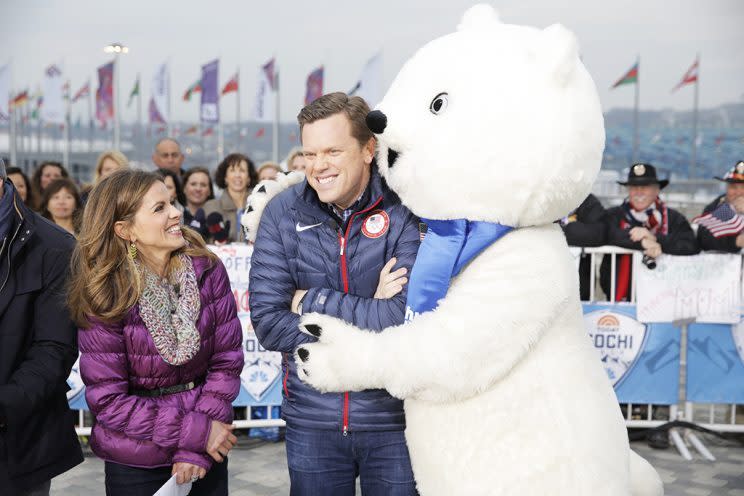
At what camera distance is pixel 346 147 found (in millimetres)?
2441

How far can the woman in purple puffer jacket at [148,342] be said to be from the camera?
262cm

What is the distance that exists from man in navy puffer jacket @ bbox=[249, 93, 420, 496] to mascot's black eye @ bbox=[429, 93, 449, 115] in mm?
322

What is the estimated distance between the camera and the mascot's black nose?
2260 millimetres

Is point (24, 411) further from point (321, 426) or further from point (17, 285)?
point (321, 426)

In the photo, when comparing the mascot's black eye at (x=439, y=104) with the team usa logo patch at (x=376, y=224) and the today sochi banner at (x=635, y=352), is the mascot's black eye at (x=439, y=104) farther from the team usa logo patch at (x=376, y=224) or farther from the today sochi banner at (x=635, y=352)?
the today sochi banner at (x=635, y=352)

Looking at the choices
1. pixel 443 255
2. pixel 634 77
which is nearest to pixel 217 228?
pixel 443 255

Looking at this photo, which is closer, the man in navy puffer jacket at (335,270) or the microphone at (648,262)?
the man in navy puffer jacket at (335,270)

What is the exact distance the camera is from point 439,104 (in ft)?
7.32

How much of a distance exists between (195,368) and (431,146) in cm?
132

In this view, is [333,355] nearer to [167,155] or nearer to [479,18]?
[479,18]

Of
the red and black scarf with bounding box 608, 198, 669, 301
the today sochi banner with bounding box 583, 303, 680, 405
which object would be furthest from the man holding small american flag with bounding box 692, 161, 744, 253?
the today sochi banner with bounding box 583, 303, 680, 405

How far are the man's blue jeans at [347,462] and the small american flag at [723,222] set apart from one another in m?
4.17

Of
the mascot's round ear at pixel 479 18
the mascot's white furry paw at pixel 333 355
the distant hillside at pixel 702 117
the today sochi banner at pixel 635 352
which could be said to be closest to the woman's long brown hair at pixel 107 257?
the mascot's white furry paw at pixel 333 355

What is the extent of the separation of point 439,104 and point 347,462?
4.28 feet
